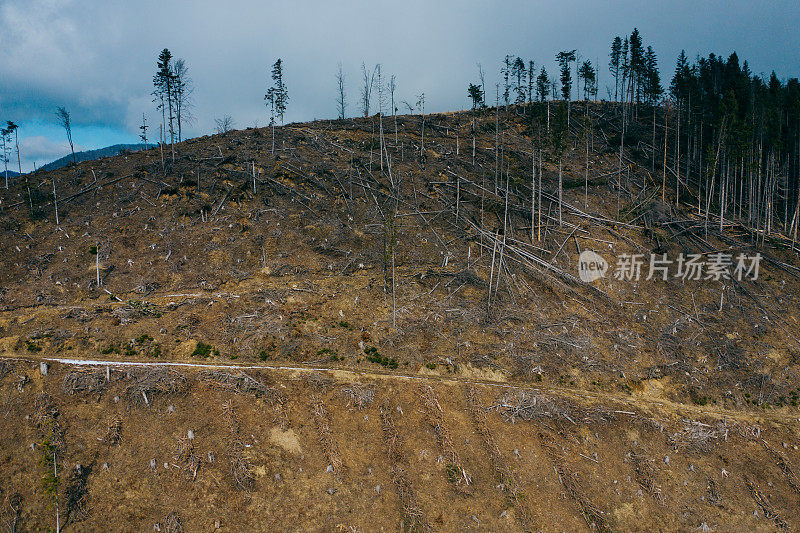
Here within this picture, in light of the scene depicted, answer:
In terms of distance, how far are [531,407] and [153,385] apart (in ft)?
69.9

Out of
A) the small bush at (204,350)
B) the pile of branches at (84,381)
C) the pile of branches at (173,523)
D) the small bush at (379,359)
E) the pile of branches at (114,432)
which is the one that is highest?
the small bush at (204,350)

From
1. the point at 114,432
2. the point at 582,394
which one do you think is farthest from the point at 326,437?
the point at 582,394

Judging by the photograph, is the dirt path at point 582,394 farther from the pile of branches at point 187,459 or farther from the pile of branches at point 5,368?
the pile of branches at point 5,368

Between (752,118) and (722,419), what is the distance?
4393cm

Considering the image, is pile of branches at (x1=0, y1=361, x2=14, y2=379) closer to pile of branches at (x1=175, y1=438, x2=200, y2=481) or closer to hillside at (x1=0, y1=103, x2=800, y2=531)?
hillside at (x1=0, y1=103, x2=800, y2=531)

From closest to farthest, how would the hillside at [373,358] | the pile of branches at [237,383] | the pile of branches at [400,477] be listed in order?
the pile of branches at [400,477] → the hillside at [373,358] → the pile of branches at [237,383]

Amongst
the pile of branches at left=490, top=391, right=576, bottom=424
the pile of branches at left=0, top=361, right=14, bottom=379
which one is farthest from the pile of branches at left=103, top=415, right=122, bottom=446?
the pile of branches at left=490, top=391, right=576, bottom=424

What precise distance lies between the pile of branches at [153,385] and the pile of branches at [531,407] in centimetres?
1782

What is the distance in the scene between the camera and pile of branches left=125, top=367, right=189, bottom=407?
65.7ft

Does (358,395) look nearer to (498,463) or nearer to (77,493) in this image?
(498,463)

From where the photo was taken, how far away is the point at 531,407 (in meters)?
22.6

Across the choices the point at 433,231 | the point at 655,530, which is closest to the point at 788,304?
the point at 655,530

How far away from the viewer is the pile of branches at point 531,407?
2233 cm

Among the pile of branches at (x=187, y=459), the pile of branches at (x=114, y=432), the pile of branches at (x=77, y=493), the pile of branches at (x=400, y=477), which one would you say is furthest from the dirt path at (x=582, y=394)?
the pile of branches at (x=77, y=493)
